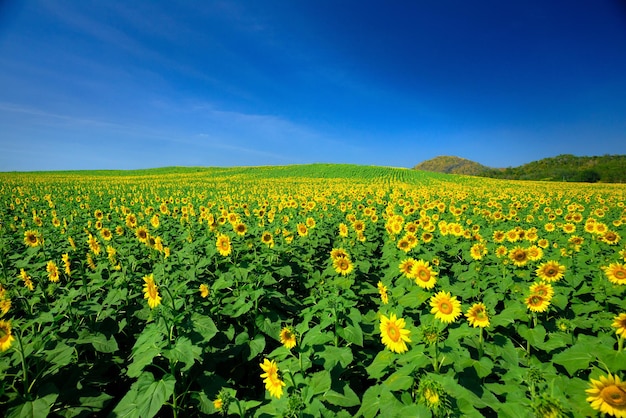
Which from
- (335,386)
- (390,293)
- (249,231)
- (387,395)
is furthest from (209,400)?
(249,231)

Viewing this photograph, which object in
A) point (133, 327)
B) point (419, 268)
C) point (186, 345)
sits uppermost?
point (419, 268)

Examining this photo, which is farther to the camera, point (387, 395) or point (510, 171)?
point (510, 171)

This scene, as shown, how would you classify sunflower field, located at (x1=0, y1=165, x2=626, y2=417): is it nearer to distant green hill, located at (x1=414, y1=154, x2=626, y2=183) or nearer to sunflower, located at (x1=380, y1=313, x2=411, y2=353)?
sunflower, located at (x1=380, y1=313, x2=411, y2=353)

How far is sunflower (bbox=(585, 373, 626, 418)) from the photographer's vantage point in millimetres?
1735

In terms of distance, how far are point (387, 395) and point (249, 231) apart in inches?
214

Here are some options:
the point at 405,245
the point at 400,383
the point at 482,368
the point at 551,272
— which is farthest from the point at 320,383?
the point at 551,272

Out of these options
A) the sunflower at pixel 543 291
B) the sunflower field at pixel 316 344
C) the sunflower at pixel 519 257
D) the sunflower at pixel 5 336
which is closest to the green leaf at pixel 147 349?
the sunflower field at pixel 316 344

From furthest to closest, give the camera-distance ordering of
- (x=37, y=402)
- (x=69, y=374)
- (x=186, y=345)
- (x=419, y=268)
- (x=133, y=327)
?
1. (x=133, y=327)
2. (x=419, y=268)
3. (x=69, y=374)
4. (x=186, y=345)
5. (x=37, y=402)

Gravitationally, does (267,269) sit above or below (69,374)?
above

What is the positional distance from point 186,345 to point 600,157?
12000 cm

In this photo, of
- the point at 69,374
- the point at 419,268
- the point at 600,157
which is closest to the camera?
the point at 69,374

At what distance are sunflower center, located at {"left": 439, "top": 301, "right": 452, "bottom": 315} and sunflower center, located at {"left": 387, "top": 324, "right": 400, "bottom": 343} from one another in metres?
0.68

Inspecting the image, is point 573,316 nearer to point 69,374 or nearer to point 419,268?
point 419,268

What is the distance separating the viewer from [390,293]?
4.07 m
